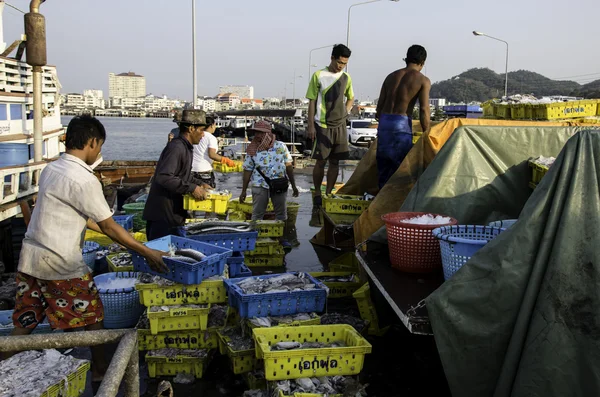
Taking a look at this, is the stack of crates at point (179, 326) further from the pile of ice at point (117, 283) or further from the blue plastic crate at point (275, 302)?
the pile of ice at point (117, 283)

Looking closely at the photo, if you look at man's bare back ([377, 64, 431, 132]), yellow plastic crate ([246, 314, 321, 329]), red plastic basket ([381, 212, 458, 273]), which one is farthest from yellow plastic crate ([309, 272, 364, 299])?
man's bare back ([377, 64, 431, 132])

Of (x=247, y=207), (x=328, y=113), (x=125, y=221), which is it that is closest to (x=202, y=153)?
(x=247, y=207)

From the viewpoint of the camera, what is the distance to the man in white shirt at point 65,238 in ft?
12.8

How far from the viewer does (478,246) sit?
12.7 feet

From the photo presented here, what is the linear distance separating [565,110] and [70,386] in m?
6.94

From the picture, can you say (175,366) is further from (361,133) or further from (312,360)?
(361,133)

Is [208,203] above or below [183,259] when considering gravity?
above

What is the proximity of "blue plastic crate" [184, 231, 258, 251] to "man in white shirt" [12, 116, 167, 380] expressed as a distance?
1698mm

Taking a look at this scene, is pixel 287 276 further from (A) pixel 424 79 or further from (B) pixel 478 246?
(A) pixel 424 79

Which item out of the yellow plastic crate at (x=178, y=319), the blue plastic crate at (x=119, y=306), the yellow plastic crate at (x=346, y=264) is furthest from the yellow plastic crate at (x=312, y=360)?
the yellow plastic crate at (x=346, y=264)

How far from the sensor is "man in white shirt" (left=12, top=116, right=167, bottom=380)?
390 cm

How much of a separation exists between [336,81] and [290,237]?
2.79m

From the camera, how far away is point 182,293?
15.2 ft

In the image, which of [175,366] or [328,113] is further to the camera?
[328,113]
